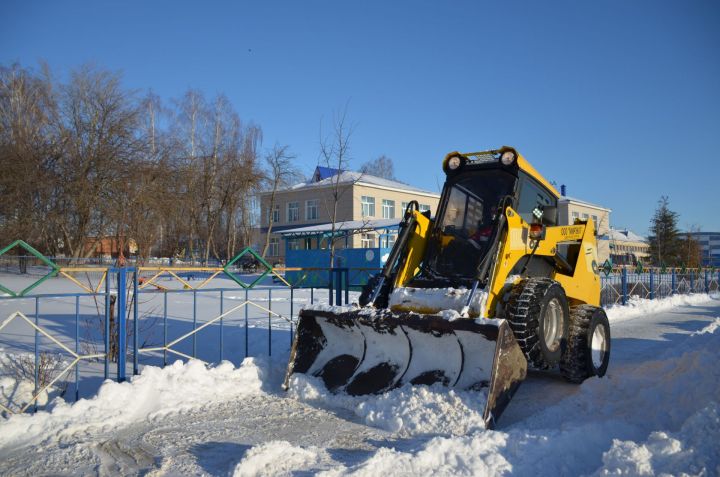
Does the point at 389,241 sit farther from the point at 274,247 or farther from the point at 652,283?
the point at 274,247

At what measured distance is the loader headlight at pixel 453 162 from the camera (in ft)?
22.0

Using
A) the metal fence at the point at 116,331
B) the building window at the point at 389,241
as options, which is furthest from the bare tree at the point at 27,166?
the building window at the point at 389,241

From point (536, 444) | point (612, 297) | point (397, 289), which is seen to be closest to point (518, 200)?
point (397, 289)

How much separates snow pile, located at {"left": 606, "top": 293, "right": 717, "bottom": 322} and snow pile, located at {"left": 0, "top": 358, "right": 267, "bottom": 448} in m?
11.4

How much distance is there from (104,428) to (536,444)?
3.71 m

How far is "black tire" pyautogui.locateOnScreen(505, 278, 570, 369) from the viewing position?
17.0 ft

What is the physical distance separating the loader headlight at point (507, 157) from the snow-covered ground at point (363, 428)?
262 cm

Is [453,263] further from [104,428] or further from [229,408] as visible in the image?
[104,428]

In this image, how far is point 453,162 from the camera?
6.76m

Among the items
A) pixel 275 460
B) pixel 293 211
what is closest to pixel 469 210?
pixel 275 460

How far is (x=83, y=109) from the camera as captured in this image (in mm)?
28656

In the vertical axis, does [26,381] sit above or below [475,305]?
below

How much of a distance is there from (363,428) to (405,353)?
1004 mm

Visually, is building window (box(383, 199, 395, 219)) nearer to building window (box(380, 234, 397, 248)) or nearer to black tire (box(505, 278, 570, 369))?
building window (box(380, 234, 397, 248))
